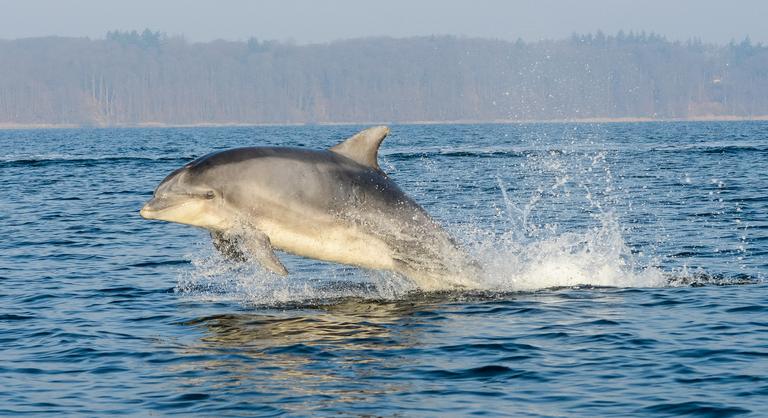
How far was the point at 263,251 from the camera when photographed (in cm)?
1420

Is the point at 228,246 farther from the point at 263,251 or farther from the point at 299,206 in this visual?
the point at 299,206

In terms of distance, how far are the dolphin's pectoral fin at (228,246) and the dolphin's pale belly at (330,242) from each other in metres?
0.44

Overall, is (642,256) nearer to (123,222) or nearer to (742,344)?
(742,344)

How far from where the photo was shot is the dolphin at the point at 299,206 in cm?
1441

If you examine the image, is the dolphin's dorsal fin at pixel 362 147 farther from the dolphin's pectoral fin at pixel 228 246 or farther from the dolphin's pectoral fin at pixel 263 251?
the dolphin's pectoral fin at pixel 228 246

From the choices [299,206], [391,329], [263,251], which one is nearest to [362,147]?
[299,206]

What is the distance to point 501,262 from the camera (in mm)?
18688

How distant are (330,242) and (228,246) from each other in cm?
130

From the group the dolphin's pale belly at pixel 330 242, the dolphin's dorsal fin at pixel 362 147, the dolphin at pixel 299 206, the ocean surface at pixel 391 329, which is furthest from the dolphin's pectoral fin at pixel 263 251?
the dolphin's dorsal fin at pixel 362 147

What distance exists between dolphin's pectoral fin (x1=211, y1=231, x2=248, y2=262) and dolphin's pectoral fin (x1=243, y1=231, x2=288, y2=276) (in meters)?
0.30

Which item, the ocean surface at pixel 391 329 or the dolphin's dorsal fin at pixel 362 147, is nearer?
the ocean surface at pixel 391 329

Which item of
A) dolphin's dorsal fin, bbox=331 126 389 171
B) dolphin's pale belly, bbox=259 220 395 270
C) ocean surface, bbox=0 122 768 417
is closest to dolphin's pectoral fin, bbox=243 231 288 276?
dolphin's pale belly, bbox=259 220 395 270

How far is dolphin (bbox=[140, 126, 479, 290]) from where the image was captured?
14.4m

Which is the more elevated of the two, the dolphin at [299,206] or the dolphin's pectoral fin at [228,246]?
the dolphin at [299,206]
